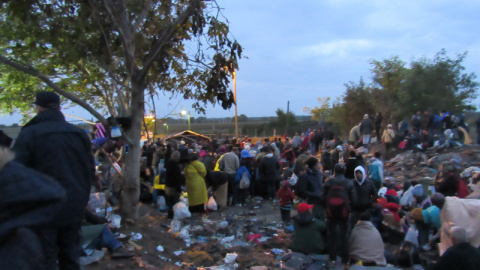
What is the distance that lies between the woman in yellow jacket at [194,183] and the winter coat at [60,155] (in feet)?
19.9

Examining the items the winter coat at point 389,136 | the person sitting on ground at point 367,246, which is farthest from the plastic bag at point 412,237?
the winter coat at point 389,136

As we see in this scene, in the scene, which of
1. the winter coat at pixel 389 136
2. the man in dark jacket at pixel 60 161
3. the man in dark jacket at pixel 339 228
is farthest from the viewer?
the winter coat at pixel 389 136

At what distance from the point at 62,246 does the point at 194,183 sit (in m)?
6.27

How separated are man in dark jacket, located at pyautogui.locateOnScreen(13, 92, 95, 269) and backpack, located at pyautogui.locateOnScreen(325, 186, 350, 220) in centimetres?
441

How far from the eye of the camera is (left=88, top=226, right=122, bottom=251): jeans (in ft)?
20.6

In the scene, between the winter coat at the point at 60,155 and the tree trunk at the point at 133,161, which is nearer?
the winter coat at the point at 60,155

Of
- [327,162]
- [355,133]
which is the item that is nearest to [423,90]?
[355,133]

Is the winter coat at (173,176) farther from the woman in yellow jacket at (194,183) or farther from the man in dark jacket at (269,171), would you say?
the man in dark jacket at (269,171)

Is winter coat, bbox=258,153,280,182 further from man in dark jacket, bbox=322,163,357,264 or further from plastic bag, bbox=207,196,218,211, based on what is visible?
man in dark jacket, bbox=322,163,357,264

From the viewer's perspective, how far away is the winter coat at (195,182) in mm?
9781

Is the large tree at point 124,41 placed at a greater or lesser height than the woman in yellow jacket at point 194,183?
greater

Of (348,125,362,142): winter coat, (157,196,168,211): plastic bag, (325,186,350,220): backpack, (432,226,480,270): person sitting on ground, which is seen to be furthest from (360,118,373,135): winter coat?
(432,226,480,270): person sitting on ground

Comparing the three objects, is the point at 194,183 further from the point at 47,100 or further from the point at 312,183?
the point at 47,100

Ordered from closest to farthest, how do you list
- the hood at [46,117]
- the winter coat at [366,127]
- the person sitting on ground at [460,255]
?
the hood at [46,117] → the person sitting on ground at [460,255] → the winter coat at [366,127]
